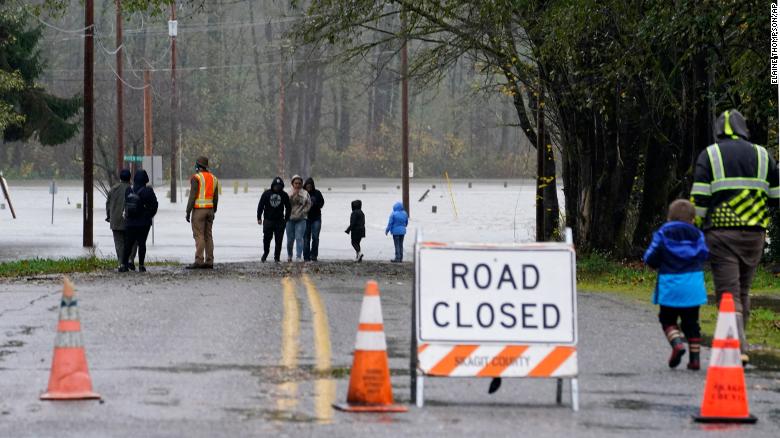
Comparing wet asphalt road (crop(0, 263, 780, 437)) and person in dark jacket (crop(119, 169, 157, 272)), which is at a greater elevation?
person in dark jacket (crop(119, 169, 157, 272))

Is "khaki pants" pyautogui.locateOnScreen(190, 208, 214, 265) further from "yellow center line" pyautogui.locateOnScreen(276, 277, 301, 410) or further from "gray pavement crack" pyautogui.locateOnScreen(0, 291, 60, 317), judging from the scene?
"gray pavement crack" pyautogui.locateOnScreen(0, 291, 60, 317)

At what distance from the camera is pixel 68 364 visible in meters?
9.41

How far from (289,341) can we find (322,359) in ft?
4.35

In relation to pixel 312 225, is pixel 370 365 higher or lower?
lower

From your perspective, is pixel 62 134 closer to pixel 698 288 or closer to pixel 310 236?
pixel 310 236

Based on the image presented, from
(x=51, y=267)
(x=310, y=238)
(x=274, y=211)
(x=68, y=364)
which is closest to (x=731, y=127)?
Answer: (x=68, y=364)

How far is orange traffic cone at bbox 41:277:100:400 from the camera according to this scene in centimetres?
938

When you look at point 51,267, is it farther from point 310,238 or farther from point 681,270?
point 681,270

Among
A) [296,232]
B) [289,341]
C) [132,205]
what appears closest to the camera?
Answer: [289,341]

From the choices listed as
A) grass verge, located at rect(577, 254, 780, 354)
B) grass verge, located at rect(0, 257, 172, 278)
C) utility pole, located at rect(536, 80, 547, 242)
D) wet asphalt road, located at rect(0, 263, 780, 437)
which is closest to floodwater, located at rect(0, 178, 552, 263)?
wet asphalt road, located at rect(0, 263, 780, 437)

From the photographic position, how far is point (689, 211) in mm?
11336

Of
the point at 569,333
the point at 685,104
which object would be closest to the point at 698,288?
the point at 569,333

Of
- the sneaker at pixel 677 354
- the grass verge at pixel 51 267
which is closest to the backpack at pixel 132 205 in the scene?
the grass verge at pixel 51 267

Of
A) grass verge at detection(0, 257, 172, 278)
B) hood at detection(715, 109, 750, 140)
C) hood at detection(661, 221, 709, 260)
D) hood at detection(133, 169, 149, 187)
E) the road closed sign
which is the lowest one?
grass verge at detection(0, 257, 172, 278)
